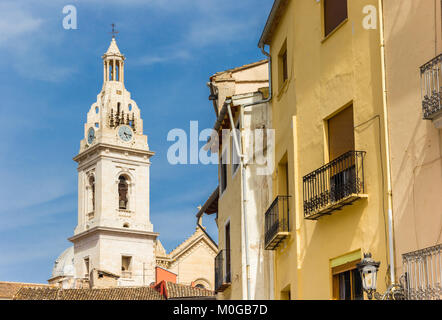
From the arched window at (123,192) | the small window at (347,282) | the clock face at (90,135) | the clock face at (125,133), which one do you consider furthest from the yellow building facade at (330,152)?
the clock face at (90,135)

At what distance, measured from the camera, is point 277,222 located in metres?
18.4

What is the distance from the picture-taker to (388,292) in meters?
13.2

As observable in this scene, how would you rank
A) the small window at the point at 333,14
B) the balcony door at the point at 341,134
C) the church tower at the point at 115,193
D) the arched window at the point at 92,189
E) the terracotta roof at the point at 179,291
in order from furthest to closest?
the arched window at the point at 92,189
the church tower at the point at 115,193
the terracotta roof at the point at 179,291
the small window at the point at 333,14
the balcony door at the point at 341,134

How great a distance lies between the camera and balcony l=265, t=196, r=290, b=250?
18.1 metres

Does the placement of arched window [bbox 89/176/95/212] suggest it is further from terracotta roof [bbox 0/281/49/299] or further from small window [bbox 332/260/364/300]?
small window [bbox 332/260/364/300]

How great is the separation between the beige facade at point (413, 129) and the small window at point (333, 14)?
5.72 feet

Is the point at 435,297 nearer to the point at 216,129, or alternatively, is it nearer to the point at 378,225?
the point at 378,225

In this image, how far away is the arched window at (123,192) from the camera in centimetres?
8725

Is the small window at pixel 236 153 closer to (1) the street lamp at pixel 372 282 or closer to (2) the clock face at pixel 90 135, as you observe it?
(1) the street lamp at pixel 372 282

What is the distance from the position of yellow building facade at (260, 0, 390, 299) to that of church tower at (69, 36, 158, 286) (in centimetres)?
6487

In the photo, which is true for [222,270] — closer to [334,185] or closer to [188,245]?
[334,185]

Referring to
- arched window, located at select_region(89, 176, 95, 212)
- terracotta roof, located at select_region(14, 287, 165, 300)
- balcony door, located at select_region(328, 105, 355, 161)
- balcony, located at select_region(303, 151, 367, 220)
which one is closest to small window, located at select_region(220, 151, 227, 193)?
balcony, located at select_region(303, 151, 367, 220)

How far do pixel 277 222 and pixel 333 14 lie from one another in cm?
447

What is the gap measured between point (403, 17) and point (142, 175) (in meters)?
74.7
